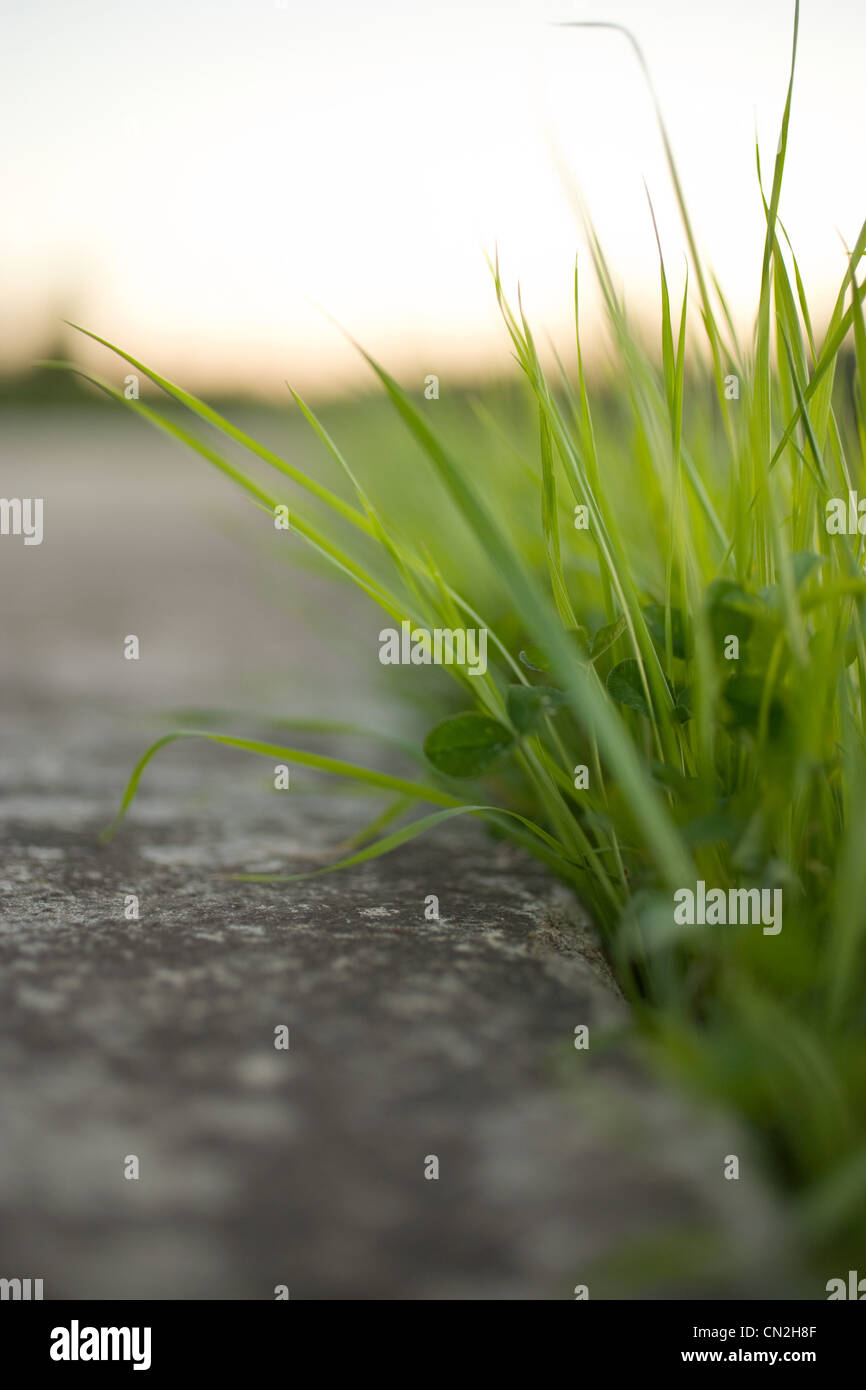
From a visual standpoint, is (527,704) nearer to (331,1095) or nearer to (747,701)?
(747,701)

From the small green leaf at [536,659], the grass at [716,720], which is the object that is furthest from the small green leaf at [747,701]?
the small green leaf at [536,659]

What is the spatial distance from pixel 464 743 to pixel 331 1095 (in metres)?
0.23

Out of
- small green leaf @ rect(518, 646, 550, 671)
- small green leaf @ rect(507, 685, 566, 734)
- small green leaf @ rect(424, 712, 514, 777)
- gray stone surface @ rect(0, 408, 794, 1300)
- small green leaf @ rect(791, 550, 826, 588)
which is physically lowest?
gray stone surface @ rect(0, 408, 794, 1300)

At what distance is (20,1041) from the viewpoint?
49 cm

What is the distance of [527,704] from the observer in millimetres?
579

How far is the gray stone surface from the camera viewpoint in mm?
378

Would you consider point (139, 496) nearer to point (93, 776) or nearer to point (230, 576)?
point (230, 576)

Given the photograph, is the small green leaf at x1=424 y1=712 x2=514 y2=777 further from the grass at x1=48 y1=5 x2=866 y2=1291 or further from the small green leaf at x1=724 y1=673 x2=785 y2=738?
the small green leaf at x1=724 y1=673 x2=785 y2=738

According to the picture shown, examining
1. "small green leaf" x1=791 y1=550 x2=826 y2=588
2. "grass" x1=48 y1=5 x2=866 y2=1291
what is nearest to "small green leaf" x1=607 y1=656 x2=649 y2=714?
"grass" x1=48 y1=5 x2=866 y2=1291

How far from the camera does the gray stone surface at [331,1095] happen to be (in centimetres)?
38

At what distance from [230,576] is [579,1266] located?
236cm

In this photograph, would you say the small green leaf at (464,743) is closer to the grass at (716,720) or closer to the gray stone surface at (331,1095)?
the grass at (716,720)

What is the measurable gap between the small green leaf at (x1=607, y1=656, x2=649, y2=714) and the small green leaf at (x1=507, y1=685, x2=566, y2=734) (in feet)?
0.15

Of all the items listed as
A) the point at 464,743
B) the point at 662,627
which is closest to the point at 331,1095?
the point at 464,743
